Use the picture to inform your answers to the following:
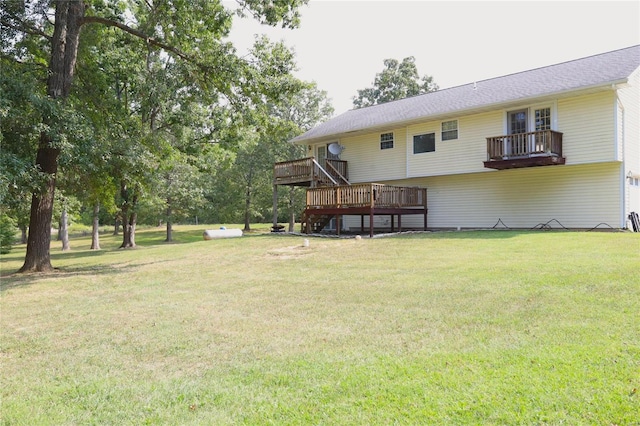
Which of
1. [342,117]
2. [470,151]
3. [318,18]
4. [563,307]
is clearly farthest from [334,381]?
[342,117]

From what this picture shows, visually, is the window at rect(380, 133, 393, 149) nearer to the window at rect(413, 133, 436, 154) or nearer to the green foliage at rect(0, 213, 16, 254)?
the window at rect(413, 133, 436, 154)

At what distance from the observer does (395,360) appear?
12.8ft

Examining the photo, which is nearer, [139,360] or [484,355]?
[484,355]

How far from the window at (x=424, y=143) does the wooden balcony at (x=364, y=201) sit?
1.84 meters

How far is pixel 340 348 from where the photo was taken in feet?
14.2

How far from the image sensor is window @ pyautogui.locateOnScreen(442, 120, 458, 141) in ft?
60.2

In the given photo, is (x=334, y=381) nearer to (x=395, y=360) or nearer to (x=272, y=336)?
(x=395, y=360)

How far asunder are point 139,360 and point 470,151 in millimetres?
16115

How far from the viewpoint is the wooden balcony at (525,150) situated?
14.8 meters

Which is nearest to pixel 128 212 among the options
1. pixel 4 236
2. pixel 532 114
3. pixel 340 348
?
pixel 4 236

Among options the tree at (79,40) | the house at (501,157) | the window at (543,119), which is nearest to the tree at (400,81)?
the house at (501,157)

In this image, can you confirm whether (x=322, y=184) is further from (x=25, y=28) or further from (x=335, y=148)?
(x=25, y=28)

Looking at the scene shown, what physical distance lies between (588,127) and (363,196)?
793 cm

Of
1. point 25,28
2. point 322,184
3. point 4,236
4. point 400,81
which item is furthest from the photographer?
point 400,81
